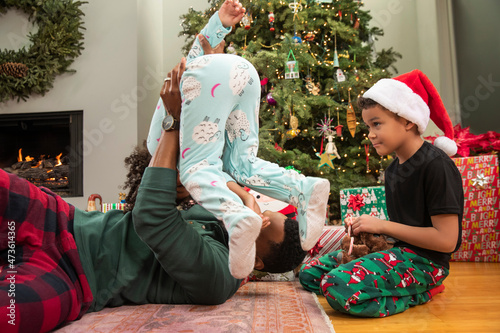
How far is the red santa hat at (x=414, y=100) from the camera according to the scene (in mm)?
1357

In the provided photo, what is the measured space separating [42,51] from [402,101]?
3.77m

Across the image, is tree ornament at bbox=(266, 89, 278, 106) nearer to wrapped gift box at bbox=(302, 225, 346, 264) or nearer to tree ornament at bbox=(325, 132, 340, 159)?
tree ornament at bbox=(325, 132, 340, 159)

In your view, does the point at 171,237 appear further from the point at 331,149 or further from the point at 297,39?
the point at 297,39

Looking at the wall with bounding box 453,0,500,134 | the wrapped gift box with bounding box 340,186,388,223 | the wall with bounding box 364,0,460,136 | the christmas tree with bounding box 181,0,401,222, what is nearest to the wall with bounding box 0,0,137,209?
the christmas tree with bounding box 181,0,401,222

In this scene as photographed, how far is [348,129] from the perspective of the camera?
3.53 meters

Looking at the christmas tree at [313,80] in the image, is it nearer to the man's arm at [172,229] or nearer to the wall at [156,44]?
the wall at [156,44]

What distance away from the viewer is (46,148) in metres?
4.29

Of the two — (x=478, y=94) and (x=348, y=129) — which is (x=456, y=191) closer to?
(x=348, y=129)

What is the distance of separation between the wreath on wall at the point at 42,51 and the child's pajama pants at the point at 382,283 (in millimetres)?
3782

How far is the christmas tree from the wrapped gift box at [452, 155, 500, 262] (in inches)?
35.4

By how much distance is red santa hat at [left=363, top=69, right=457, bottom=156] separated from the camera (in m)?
1.36

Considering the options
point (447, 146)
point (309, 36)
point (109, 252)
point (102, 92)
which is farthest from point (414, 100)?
point (102, 92)

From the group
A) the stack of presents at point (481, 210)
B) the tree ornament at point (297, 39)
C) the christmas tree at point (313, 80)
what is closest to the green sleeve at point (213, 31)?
the stack of presents at point (481, 210)

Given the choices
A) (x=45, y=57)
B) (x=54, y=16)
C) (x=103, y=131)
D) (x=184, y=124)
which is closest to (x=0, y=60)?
(x=45, y=57)
